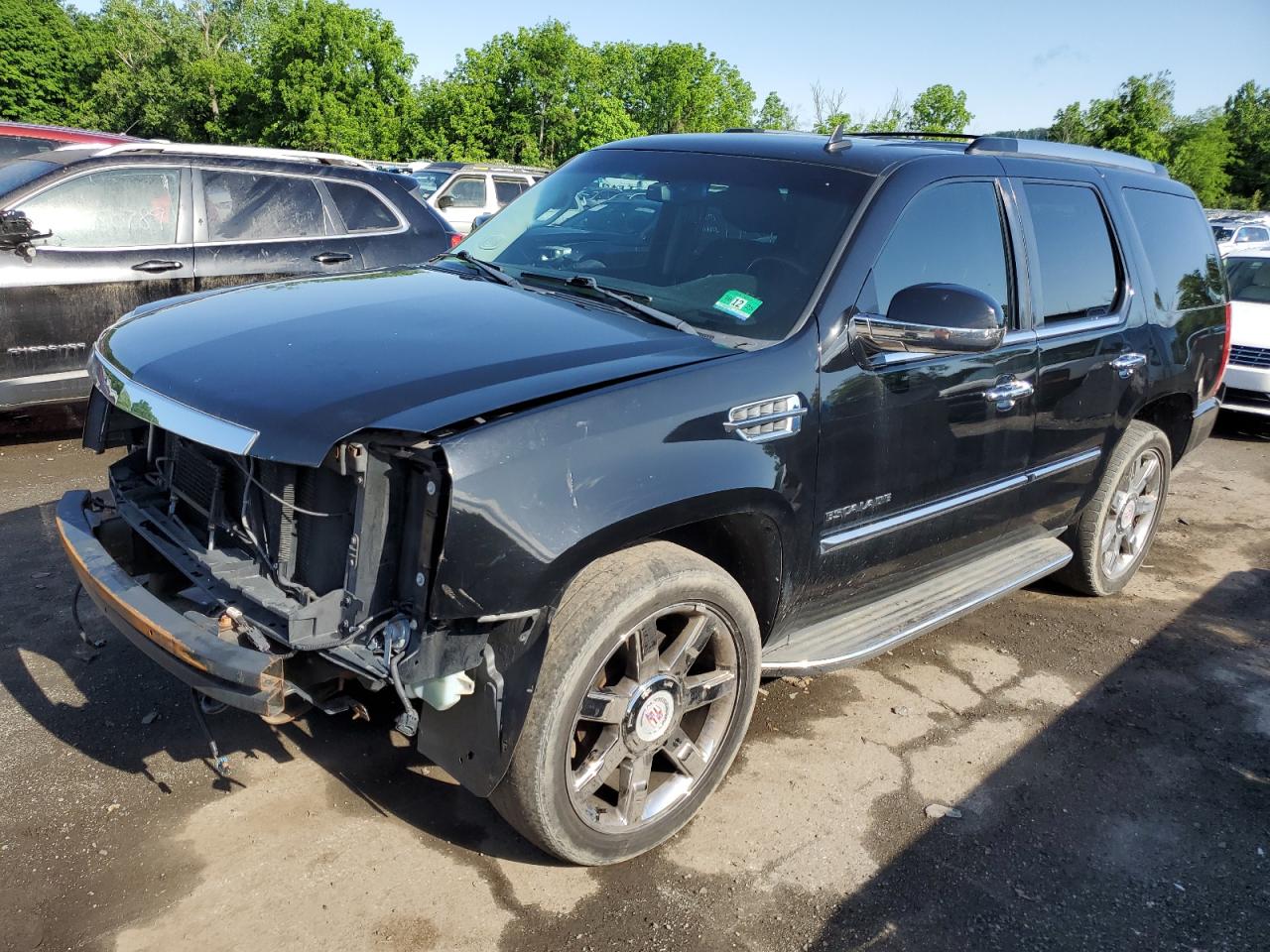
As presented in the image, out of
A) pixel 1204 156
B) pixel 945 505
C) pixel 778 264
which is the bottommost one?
pixel 945 505

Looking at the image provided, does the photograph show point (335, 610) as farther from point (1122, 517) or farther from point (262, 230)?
point (262, 230)

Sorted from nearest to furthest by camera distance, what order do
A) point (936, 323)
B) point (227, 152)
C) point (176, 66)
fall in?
point (936, 323), point (227, 152), point (176, 66)

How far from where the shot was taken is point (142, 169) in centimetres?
618

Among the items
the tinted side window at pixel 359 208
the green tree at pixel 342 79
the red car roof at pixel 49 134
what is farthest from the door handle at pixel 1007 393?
the green tree at pixel 342 79

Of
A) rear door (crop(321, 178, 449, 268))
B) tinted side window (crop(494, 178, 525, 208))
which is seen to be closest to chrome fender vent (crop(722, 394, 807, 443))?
rear door (crop(321, 178, 449, 268))

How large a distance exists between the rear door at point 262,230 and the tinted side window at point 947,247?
4.35m

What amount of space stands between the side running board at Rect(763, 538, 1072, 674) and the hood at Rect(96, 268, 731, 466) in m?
1.09

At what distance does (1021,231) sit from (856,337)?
120 cm

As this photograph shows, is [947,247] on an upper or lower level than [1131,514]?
upper

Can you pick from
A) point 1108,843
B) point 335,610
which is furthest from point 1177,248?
point 335,610

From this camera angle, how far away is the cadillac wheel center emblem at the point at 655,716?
2725mm

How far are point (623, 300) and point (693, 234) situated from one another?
0.45 metres

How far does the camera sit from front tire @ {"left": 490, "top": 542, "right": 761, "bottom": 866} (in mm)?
2420

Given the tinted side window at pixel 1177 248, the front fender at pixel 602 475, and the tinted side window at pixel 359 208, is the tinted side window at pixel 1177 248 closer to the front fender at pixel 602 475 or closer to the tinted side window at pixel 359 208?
the front fender at pixel 602 475
